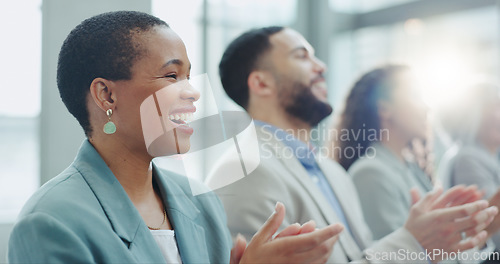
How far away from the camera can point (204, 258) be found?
60 centimetres

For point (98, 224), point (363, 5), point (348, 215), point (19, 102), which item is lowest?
point (348, 215)

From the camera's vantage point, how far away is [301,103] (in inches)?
34.1

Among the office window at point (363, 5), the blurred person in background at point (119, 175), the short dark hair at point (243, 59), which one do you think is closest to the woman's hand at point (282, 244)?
the blurred person in background at point (119, 175)

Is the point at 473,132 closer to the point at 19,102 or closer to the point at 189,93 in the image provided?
the point at 189,93

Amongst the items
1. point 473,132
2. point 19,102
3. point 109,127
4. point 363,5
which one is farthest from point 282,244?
point 363,5

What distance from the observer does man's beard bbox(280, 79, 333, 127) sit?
867 mm

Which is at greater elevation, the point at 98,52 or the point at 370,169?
the point at 98,52

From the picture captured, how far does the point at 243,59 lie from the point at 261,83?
0.05m

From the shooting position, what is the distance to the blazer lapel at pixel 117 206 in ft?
1.71

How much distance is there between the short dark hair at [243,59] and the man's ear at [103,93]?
0.33 meters

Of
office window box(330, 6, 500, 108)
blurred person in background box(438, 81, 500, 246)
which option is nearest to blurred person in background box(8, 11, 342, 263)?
blurred person in background box(438, 81, 500, 246)

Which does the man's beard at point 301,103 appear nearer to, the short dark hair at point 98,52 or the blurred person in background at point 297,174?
the blurred person in background at point 297,174

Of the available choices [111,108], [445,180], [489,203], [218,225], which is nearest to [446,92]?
[445,180]

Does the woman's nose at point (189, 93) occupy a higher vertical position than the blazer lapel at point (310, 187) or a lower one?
higher
